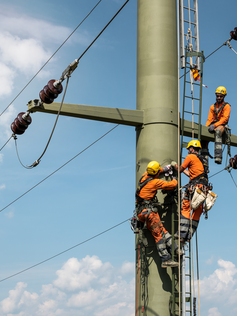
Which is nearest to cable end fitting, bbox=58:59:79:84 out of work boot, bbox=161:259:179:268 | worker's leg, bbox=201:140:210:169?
worker's leg, bbox=201:140:210:169

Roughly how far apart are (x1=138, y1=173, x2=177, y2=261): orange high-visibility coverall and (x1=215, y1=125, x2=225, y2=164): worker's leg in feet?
5.53

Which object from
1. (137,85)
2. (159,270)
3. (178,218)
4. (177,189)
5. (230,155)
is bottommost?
(159,270)

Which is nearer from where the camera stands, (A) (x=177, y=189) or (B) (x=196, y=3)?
(A) (x=177, y=189)

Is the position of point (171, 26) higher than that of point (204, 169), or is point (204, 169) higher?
point (171, 26)

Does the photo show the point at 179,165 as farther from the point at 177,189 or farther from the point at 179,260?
the point at 179,260

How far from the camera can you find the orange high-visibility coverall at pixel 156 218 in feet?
32.2

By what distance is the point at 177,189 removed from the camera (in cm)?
1044

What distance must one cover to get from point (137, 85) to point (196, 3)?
329 cm

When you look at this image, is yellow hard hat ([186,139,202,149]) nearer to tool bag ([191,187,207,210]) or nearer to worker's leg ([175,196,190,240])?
tool bag ([191,187,207,210])

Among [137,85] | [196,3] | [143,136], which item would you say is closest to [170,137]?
[143,136]

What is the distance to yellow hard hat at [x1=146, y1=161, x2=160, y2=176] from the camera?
398 inches

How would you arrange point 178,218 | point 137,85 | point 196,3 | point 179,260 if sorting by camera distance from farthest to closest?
1. point 196,3
2. point 137,85
3. point 178,218
4. point 179,260

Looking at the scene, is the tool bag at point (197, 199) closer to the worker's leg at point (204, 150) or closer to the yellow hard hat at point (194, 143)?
the yellow hard hat at point (194, 143)

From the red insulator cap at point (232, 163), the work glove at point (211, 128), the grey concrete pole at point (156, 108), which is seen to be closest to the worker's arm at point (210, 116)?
the work glove at point (211, 128)
